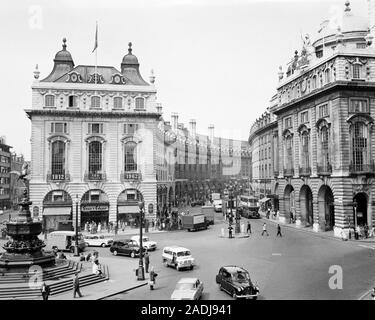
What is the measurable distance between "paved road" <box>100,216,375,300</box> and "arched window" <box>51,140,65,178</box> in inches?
678

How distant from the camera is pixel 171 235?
5006cm

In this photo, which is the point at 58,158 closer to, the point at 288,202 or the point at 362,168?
the point at 288,202

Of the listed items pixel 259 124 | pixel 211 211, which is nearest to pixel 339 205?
pixel 211 211

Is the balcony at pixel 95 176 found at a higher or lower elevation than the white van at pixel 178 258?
higher

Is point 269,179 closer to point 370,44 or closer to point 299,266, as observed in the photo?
point 370,44

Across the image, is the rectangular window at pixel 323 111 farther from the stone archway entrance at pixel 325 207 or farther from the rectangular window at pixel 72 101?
the rectangular window at pixel 72 101

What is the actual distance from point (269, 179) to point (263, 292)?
57.9 m

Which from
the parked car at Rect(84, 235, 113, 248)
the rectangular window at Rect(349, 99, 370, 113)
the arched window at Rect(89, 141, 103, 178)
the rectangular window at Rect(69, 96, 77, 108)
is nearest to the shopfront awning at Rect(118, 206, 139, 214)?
the arched window at Rect(89, 141, 103, 178)

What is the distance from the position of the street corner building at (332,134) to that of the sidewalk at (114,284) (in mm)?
24977

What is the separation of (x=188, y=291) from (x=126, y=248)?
53.9 ft

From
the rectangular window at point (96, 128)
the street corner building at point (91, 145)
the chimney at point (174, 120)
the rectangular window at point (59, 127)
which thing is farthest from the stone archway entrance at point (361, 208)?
the chimney at point (174, 120)

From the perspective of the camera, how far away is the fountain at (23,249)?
87.2 feet

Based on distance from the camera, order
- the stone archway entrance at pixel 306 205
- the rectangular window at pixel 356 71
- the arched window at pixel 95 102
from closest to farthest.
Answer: the rectangular window at pixel 356 71, the stone archway entrance at pixel 306 205, the arched window at pixel 95 102

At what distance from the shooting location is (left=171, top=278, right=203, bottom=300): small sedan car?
2047 cm
